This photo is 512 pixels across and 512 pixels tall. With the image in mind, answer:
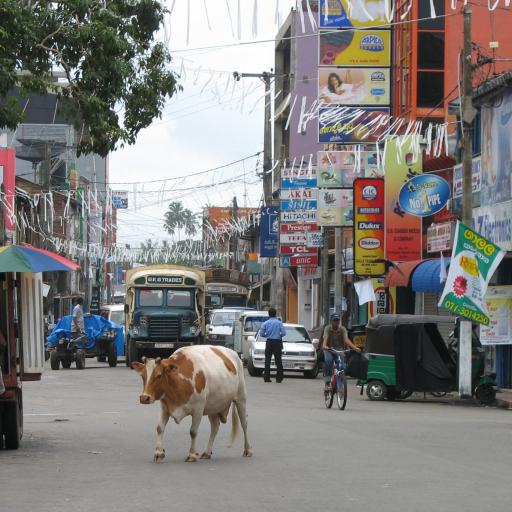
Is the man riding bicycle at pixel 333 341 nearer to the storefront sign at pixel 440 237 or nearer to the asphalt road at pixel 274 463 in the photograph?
the asphalt road at pixel 274 463

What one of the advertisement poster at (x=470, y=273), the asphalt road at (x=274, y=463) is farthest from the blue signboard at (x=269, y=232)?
the asphalt road at (x=274, y=463)

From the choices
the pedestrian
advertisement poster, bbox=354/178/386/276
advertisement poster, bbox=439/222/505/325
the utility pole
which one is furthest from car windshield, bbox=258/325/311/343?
the utility pole

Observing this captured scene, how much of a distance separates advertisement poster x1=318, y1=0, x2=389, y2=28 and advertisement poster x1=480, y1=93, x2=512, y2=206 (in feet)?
20.9

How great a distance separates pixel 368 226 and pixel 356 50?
5802mm

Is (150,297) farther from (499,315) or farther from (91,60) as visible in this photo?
(91,60)

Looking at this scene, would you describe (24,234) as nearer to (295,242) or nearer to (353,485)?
(295,242)

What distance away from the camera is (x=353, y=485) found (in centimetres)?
1191

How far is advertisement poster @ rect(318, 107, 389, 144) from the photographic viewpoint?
40250mm

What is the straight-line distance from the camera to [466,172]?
1087 inches

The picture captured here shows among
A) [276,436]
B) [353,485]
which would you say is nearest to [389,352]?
[276,436]

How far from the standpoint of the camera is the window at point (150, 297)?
141 ft

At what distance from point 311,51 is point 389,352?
49.1m

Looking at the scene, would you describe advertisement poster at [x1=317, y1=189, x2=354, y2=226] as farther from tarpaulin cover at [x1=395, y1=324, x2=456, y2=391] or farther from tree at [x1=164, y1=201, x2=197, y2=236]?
tree at [x1=164, y1=201, x2=197, y2=236]

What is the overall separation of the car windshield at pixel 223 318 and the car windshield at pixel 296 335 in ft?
29.0
